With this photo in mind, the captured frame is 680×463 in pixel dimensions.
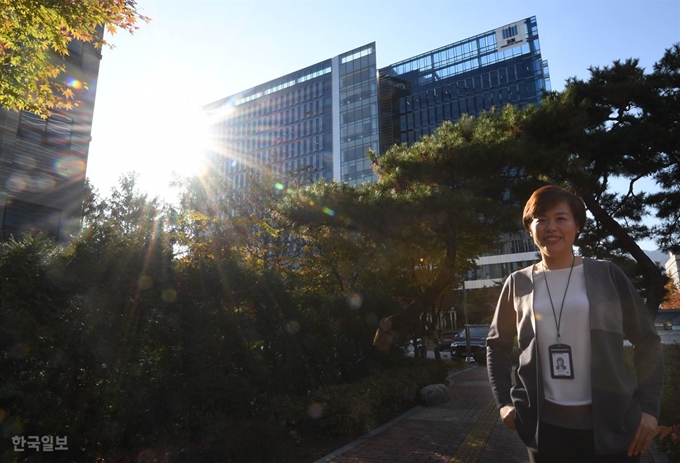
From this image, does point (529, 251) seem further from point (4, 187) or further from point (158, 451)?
point (158, 451)

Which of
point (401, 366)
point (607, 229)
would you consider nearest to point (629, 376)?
point (401, 366)

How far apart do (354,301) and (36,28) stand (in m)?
7.11

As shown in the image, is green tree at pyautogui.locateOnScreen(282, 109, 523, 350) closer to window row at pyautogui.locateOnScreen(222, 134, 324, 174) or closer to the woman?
the woman

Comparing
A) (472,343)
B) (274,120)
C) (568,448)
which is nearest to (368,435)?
(568,448)

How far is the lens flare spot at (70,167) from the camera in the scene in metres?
17.8

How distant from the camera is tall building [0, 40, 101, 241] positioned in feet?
53.0

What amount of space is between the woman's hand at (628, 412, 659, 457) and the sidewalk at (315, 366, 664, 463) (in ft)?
12.8

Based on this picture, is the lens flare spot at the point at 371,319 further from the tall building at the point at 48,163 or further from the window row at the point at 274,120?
the window row at the point at 274,120

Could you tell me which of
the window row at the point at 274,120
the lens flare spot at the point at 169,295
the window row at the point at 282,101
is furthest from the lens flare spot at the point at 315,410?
the window row at the point at 282,101

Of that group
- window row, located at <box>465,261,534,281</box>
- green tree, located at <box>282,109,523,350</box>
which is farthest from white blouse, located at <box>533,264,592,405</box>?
window row, located at <box>465,261,534,281</box>

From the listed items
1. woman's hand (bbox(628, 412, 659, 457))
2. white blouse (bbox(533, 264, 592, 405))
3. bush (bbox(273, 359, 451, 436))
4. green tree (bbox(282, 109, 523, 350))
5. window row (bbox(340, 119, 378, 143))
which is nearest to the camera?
woman's hand (bbox(628, 412, 659, 457))

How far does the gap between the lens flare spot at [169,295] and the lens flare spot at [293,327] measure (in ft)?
7.31

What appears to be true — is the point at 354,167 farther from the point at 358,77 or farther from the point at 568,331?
the point at 568,331

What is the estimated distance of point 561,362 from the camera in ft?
6.34
